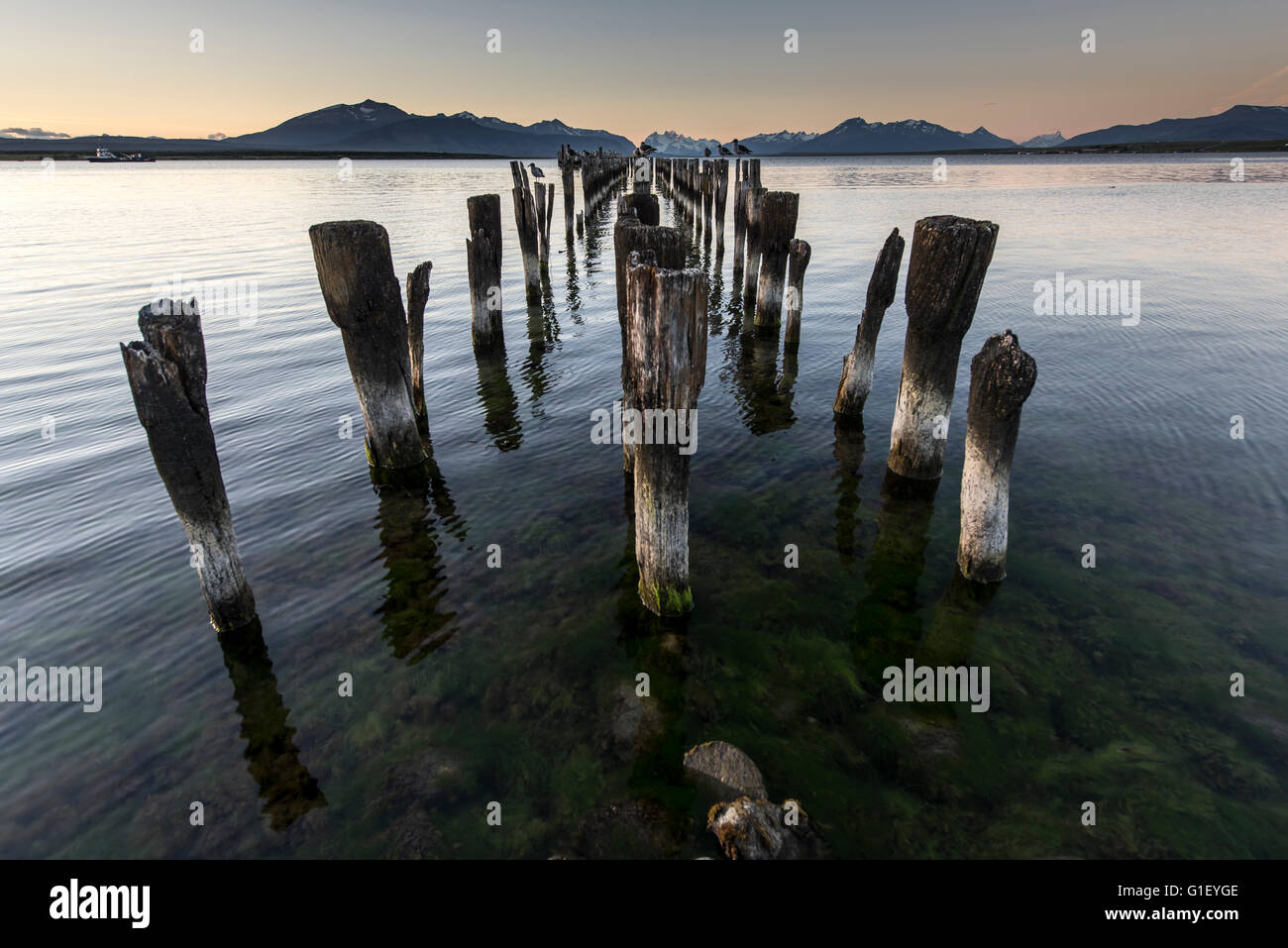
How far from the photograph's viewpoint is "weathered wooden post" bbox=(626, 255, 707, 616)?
17.6 ft

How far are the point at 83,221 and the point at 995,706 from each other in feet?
174

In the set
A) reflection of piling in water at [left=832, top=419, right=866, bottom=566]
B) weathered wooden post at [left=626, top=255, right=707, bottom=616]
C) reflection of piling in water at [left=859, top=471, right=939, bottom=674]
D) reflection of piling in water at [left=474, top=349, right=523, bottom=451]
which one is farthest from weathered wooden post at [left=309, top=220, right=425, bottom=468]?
reflection of piling in water at [left=859, top=471, right=939, bottom=674]

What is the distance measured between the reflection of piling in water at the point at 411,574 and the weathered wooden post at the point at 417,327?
5.10 ft

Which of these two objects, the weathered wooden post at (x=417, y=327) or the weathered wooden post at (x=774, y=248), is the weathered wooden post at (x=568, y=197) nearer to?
the weathered wooden post at (x=774, y=248)

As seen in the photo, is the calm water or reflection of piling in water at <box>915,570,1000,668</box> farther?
reflection of piling in water at <box>915,570,1000,668</box>

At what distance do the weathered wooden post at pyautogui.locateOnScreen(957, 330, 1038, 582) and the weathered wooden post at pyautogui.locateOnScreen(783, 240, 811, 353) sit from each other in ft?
27.1

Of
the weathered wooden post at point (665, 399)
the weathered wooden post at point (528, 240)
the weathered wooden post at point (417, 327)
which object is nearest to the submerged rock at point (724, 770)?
the weathered wooden post at point (665, 399)

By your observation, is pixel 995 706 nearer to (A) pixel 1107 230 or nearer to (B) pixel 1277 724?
(B) pixel 1277 724

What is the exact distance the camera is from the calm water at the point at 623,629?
4707 millimetres

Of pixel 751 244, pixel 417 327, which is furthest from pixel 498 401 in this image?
pixel 751 244

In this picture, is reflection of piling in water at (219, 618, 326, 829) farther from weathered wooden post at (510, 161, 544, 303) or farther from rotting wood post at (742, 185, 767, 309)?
rotting wood post at (742, 185, 767, 309)

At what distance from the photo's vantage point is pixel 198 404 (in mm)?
5805

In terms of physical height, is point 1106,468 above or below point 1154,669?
above
